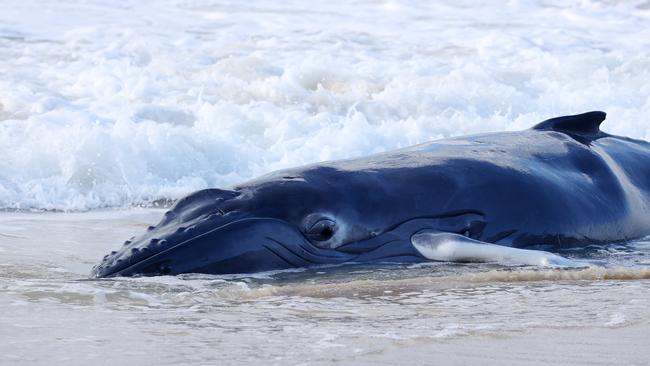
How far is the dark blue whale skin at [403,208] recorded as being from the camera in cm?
716

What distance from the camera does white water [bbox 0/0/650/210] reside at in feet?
43.8

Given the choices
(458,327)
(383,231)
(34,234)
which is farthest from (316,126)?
(458,327)

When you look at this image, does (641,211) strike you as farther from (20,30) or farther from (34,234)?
(20,30)

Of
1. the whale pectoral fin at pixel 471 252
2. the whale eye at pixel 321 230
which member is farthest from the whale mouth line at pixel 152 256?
the whale pectoral fin at pixel 471 252

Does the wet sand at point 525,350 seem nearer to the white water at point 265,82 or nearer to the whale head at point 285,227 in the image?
the whale head at point 285,227

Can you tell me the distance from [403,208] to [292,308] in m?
1.95

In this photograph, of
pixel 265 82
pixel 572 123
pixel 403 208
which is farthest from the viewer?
pixel 265 82

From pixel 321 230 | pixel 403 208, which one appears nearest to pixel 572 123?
pixel 403 208

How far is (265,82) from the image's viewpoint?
18312 millimetres

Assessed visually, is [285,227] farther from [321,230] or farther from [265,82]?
[265,82]

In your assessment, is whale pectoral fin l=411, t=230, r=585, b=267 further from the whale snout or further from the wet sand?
the wet sand

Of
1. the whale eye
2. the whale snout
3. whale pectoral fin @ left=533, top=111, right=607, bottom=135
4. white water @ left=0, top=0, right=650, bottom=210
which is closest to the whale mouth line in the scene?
the whale snout

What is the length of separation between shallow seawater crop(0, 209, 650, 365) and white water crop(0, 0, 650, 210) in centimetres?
505

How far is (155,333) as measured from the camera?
523cm
